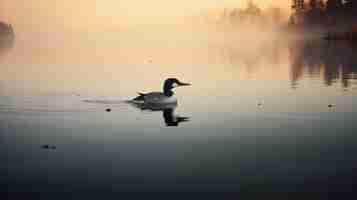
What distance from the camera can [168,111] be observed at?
23641 mm

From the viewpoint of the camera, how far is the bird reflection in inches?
810

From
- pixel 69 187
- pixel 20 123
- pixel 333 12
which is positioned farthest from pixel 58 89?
pixel 333 12

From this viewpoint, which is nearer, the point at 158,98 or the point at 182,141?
the point at 182,141

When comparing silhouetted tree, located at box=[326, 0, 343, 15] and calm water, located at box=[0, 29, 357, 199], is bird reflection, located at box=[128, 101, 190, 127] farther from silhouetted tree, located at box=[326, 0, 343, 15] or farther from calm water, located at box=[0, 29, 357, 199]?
silhouetted tree, located at box=[326, 0, 343, 15]

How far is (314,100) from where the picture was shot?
26.1m

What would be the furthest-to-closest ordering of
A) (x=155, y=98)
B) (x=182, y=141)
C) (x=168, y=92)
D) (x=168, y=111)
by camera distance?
(x=168, y=92)
(x=155, y=98)
(x=168, y=111)
(x=182, y=141)

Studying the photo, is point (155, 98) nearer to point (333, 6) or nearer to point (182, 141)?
point (182, 141)

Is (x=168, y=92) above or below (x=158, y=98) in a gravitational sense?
above

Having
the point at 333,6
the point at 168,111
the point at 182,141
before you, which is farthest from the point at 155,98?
the point at 333,6

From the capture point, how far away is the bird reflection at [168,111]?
20.6 metres

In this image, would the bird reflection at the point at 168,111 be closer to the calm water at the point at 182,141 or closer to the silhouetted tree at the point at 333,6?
the calm water at the point at 182,141

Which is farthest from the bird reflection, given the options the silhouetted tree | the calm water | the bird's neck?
the silhouetted tree

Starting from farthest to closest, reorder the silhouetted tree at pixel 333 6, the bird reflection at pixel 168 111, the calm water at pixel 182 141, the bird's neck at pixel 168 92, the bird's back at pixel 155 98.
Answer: the silhouetted tree at pixel 333 6 → the bird's neck at pixel 168 92 → the bird's back at pixel 155 98 → the bird reflection at pixel 168 111 → the calm water at pixel 182 141

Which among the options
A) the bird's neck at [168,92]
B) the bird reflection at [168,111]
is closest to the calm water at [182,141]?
the bird reflection at [168,111]
